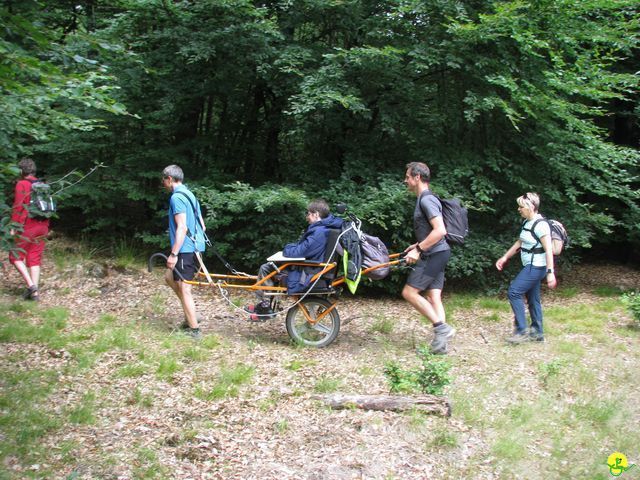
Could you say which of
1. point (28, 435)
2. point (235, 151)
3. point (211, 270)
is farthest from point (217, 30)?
point (28, 435)

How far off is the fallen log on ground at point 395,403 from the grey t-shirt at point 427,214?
198 cm

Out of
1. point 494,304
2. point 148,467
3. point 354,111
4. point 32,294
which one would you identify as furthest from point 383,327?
point 32,294

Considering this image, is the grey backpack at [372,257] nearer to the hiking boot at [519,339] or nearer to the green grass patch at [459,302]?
the hiking boot at [519,339]

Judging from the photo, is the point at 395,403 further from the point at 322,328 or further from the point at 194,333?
the point at 194,333

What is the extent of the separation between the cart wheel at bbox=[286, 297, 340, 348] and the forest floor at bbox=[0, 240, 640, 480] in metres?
0.17

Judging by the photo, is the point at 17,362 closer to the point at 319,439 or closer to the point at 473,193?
the point at 319,439

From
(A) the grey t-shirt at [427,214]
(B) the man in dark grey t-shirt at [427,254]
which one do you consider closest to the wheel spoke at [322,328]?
(B) the man in dark grey t-shirt at [427,254]

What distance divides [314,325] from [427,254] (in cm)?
164

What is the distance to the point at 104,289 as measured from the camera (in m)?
8.91

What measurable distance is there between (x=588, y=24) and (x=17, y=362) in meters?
9.66

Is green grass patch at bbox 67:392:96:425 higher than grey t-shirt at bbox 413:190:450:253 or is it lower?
lower

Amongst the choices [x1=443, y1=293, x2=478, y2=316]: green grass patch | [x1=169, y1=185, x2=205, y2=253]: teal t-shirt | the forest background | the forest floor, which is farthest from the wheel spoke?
[x1=443, y1=293, x2=478, y2=316]: green grass patch

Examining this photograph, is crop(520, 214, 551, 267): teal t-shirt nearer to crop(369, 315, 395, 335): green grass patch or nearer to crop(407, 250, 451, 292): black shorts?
crop(407, 250, 451, 292): black shorts

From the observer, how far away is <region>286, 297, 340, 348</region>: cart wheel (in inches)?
268
